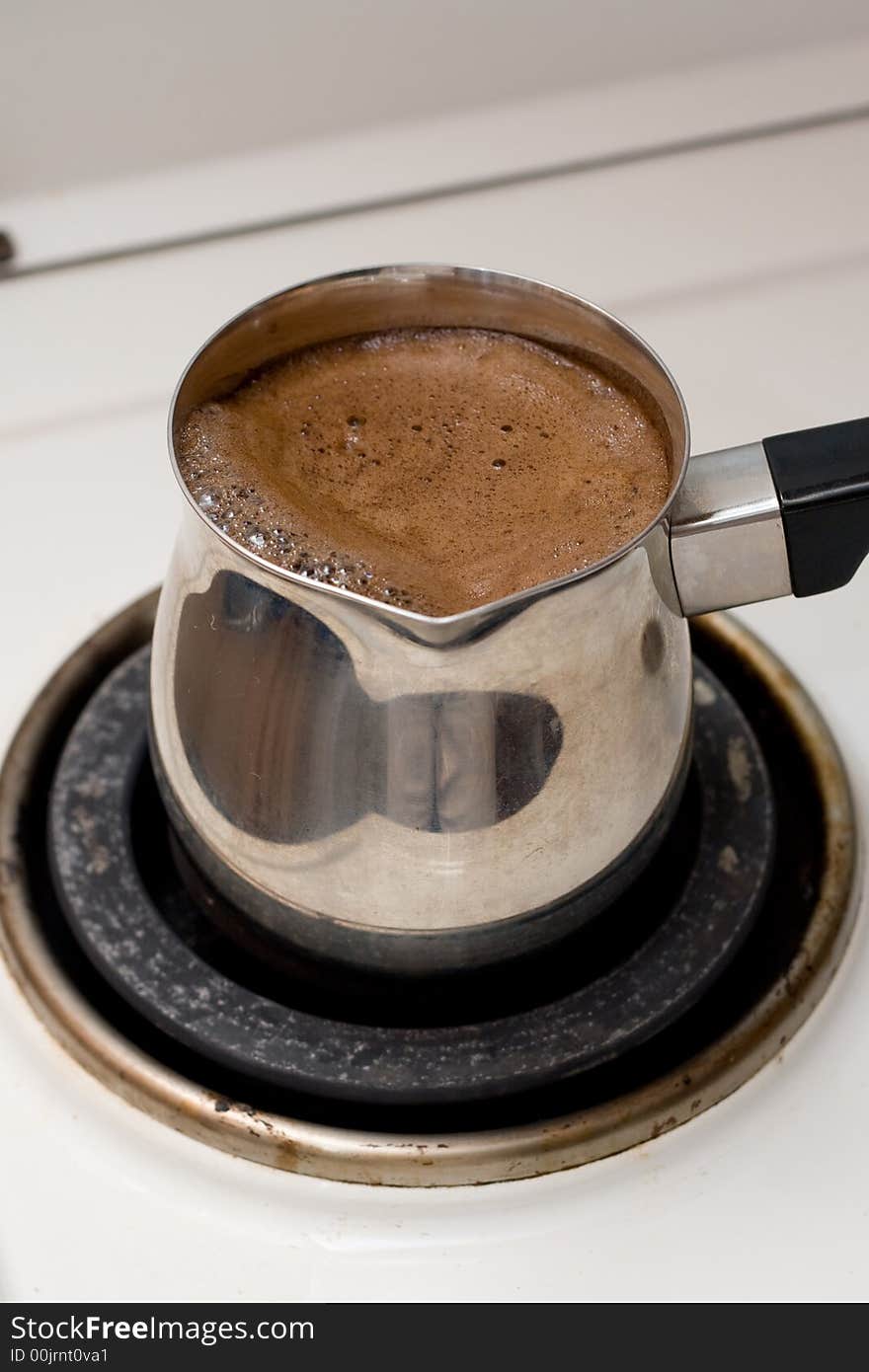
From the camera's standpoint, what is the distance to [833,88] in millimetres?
862

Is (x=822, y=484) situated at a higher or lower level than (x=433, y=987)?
higher

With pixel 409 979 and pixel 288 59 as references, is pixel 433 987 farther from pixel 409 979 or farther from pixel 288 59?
pixel 288 59

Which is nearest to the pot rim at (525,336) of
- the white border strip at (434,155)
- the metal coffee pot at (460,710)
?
the metal coffee pot at (460,710)

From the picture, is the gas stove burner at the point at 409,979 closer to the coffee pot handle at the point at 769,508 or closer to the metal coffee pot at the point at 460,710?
the metal coffee pot at the point at 460,710

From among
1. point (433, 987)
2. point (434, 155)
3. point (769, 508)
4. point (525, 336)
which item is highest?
point (434, 155)

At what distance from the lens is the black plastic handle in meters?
0.44

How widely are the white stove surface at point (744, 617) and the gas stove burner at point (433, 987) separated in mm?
11

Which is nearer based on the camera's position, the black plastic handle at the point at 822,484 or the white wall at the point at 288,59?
the black plastic handle at the point at 822,484

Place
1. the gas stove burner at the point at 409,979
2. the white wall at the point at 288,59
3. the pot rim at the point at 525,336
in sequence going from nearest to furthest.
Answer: the pot rim at the point at 525,336 < the gas stove burner at the point at 409,979 < the white wall at the point at 288,59

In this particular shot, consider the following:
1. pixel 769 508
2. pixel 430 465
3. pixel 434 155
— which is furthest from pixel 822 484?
pixel 434 155

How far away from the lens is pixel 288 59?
777mm

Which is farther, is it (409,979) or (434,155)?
(434,155)

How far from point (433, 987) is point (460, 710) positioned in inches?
5.6

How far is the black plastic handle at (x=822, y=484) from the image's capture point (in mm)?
444
